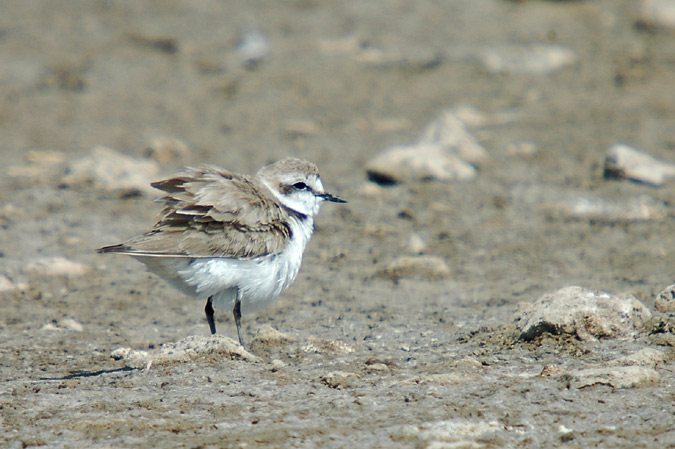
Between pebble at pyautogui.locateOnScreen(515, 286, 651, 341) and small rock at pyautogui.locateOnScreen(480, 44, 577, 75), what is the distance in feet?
26.1

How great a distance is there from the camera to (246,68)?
1289 cm

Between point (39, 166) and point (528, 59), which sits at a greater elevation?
point (528, 59)

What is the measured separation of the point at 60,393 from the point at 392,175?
5389 mm

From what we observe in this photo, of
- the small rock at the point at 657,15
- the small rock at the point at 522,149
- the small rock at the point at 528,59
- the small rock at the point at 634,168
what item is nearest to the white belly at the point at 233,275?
the small rock at the point at 634,168

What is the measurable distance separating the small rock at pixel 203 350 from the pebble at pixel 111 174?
4.21m

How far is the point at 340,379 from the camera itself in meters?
4.52

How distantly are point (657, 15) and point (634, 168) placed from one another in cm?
527

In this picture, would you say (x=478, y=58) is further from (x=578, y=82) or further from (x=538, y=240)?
(x=538, y=240)

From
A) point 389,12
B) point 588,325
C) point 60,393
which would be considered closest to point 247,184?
point 60,393

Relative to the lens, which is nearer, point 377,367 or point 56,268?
point 377,367

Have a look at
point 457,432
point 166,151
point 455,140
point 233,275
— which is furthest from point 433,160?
point 457,432

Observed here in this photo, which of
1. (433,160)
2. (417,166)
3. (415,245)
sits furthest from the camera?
(433,160)

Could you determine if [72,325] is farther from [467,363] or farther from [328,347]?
[467,363]

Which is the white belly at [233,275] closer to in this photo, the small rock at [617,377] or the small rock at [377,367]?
the small rock at [377,367]
